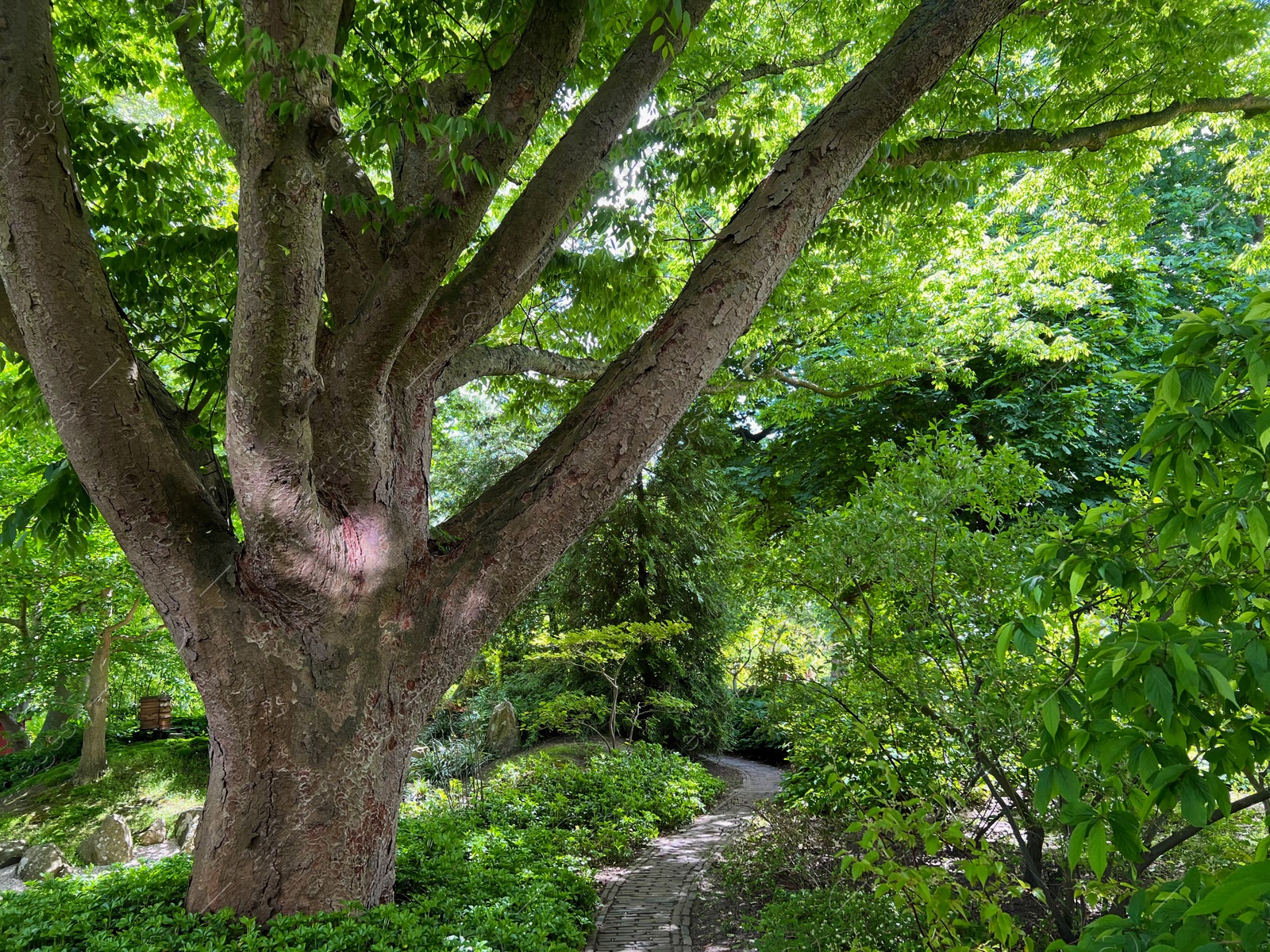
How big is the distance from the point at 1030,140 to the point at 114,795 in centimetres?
1276

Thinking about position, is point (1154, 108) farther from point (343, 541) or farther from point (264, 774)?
point (264, 774)

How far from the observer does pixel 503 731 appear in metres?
11.1

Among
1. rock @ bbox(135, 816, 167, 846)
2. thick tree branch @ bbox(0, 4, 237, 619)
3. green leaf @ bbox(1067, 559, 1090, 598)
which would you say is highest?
thick tree branch @ bbox(0, 4, 237, 619)

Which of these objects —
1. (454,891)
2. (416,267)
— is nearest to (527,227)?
(416,267)

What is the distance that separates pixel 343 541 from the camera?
3.02m

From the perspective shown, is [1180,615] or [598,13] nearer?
[1180,615]

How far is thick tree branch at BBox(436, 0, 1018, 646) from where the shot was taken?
2883 millimetres

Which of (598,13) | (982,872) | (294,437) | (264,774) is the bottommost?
(982,872)

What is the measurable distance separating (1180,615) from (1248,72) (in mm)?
6958

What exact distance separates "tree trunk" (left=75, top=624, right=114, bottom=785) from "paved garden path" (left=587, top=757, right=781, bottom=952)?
8321 millimetres

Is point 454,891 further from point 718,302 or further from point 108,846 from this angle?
point 108,846

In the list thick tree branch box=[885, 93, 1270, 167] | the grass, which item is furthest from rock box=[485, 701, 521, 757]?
thick tree branch box=[885, 93, 1270, 167]

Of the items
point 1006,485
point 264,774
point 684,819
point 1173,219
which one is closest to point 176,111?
point 264,774

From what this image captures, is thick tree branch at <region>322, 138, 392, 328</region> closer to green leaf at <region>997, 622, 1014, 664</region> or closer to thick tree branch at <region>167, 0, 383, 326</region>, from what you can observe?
thick tree branch at <region>167, 0, 383, 326</region>
